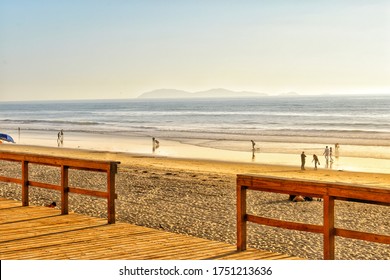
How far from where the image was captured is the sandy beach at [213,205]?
33.6 feet

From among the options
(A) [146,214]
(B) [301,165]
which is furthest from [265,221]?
(B) [301,165]

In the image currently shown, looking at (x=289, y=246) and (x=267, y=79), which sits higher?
(x=267, y=79)

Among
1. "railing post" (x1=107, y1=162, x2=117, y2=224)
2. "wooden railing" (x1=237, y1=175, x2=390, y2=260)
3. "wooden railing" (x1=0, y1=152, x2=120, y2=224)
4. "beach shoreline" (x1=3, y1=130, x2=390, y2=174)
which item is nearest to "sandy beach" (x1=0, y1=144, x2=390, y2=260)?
"railing post" (x1=107, y1=162, x2=117, y2=224)

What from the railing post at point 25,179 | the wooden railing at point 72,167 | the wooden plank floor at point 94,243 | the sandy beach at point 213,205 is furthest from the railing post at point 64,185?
the sandy beach at point 213,205

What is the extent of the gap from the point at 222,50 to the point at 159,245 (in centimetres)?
4770

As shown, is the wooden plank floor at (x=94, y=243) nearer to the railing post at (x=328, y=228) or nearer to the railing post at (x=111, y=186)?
the railing post at (x=111, y=186)

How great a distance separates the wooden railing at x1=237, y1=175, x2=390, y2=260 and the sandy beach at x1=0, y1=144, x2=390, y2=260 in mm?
2824

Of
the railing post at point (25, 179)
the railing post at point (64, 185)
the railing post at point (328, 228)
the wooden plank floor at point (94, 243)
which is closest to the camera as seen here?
the railing post at point (328, 228)

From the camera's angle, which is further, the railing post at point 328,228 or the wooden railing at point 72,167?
the wooden railing at point 72,167

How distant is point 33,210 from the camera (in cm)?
947

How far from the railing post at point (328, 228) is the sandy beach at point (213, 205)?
9.96ft
